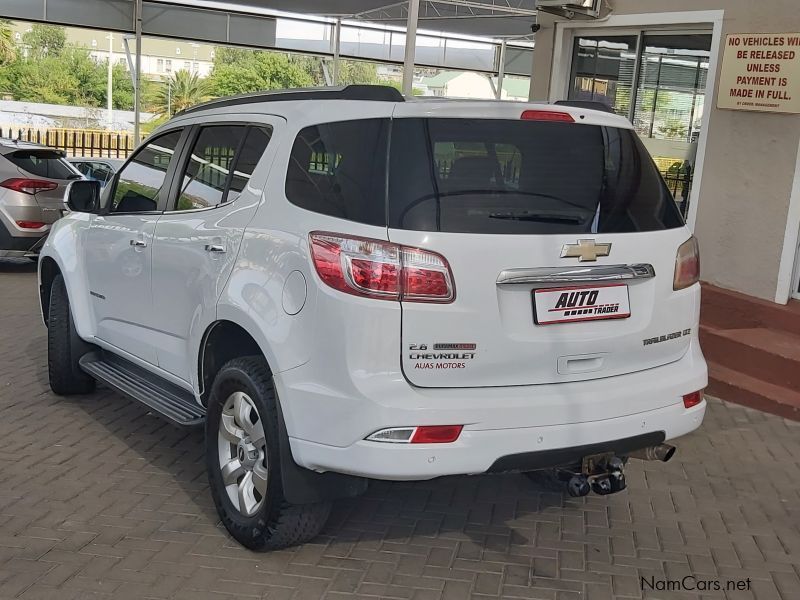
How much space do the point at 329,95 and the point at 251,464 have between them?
1591 mm

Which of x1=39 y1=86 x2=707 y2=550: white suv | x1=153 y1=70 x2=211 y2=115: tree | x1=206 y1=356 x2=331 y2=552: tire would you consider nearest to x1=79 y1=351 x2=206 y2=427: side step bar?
x1=39 y1=86 x2=707 y2=550: white suv

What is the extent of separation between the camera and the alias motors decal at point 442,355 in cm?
320

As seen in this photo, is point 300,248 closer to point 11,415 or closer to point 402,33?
point 11,415

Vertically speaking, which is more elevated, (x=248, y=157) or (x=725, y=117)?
(x=725, y=117)

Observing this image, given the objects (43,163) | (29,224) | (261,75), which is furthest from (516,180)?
(261,75)

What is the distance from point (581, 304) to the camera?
3418 millimetres

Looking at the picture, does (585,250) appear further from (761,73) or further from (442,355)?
(761,73)

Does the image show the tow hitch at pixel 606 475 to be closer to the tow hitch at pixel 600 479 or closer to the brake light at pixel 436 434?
the tow hitch at pixel 600 479

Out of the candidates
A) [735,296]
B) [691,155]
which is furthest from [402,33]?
[735,296]

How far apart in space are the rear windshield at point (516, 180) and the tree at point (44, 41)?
81.8 metres

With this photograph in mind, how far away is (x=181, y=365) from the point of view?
4.42 m

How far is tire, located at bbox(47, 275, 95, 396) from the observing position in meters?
5.77

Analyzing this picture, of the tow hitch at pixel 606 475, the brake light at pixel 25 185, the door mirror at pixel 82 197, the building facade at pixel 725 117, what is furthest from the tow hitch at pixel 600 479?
the brake light at pixel 25 185

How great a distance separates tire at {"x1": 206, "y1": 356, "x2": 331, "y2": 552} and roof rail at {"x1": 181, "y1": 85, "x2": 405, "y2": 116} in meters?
1.14
